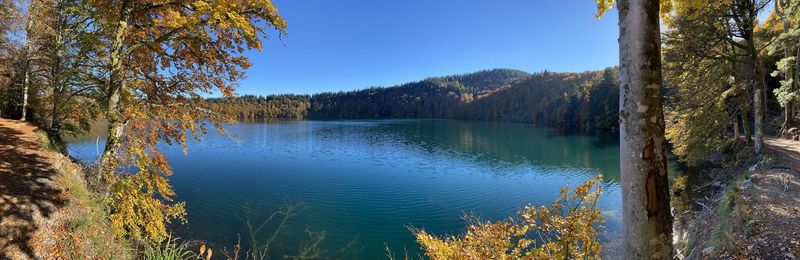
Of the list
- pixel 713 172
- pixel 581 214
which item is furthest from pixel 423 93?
pixel 581 214

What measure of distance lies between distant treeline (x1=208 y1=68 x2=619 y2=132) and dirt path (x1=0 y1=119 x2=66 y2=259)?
52.3 metres

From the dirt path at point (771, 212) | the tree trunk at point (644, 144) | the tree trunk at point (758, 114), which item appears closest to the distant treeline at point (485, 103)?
the tree trunk at point (758, 114)

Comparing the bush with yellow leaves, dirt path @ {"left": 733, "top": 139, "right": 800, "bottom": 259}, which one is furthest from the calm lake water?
the bush with yellow leaves

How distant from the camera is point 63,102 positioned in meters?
10.1

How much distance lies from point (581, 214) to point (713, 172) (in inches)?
774

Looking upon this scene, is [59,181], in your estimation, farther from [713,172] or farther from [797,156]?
[713,172]

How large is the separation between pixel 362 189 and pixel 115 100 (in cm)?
1455

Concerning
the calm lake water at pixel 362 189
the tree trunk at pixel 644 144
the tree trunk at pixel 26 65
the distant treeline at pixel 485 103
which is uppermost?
the distant treeline at pixel 485 103

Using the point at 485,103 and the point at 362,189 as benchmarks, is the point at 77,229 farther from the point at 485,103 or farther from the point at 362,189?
the point at 485,103

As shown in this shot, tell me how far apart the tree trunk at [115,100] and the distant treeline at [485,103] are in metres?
55.7

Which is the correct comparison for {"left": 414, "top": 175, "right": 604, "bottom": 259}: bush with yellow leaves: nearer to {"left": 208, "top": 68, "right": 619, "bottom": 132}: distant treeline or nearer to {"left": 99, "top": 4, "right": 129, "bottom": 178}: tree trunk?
{"left": 99, "top": 4, "right": 129, "bottom": 178}: tree trunk

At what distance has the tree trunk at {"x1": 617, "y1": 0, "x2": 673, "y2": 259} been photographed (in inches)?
80.0

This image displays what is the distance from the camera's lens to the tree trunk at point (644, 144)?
2033 millimetres

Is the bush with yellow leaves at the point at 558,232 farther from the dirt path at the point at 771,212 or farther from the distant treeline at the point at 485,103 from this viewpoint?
the distant treeline at the point at 485,103
